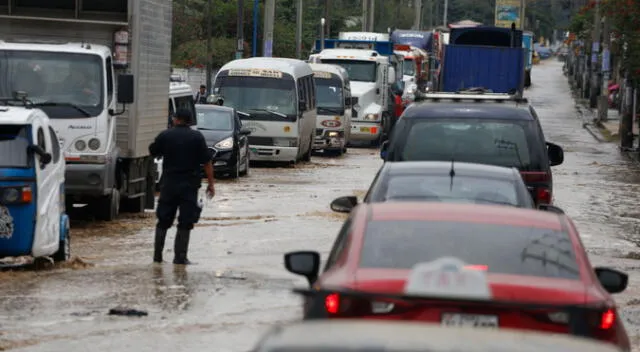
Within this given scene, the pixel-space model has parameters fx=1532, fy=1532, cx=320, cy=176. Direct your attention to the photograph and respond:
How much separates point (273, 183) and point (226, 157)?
3.44ft

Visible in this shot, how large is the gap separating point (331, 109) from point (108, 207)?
21484mm

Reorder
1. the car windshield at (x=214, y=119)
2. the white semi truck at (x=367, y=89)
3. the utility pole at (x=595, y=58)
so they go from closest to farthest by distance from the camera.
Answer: the car windshield at (x=214, y=119)
the white semi truck at (x=367, y=89)
the utility pole at (x=595, y=58)

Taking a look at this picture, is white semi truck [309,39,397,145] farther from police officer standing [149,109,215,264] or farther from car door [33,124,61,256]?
police officer standing [149,109,215,264]

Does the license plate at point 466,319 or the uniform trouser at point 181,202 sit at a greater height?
the license plate at point 466,319

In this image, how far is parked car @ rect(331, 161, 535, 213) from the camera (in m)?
10.4

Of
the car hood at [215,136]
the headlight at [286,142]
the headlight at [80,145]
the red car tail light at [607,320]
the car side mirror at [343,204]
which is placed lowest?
the headlight at [286,142]

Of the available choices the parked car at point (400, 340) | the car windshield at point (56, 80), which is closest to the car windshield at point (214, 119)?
the car windshield at point (56, 80)

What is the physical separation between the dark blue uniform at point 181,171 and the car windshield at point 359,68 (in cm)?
3145

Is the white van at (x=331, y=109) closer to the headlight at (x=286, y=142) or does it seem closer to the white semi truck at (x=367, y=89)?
the white semi truck at (x=367, y=89)

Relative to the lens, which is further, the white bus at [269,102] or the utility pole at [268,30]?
the utility pole at [268,30]

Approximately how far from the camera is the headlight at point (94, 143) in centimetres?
1930

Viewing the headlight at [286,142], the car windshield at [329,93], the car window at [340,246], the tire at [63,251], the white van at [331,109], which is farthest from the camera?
the car windshield at [329,93]

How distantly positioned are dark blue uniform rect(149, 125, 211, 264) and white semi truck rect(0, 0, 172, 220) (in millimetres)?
4053

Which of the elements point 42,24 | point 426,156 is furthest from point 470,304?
point 42,24
